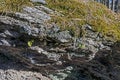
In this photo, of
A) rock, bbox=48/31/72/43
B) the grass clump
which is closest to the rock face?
rock, bbox=48/31/72/43

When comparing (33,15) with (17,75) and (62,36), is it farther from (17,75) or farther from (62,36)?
(17,75)

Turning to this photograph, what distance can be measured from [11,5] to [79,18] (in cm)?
126

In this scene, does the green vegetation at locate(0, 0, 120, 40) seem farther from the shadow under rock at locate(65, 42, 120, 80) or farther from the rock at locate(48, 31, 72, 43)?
the shadow under rock at locate(65, 42, 120, 80)

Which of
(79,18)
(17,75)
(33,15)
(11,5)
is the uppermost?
(11,5)

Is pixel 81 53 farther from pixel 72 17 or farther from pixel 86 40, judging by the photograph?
pixel 72 17

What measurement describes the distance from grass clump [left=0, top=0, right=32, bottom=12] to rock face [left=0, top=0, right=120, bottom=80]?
0.10 metres

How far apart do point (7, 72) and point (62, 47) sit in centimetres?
112

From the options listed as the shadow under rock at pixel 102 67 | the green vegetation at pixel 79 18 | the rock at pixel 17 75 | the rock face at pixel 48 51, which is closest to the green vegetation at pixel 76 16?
the green vegetation at pixel 79 18

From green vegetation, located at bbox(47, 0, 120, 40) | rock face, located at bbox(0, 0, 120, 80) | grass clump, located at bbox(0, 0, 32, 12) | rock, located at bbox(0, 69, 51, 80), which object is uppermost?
grass clump, located at bbox(0, 0, 32, 12)

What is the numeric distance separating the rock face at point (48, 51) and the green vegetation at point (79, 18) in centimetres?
10

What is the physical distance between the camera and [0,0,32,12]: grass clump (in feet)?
12.2

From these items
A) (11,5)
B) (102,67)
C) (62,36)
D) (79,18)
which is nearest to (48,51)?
(62,36)

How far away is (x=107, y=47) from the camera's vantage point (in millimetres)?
4141

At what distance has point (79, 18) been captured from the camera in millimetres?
4145
